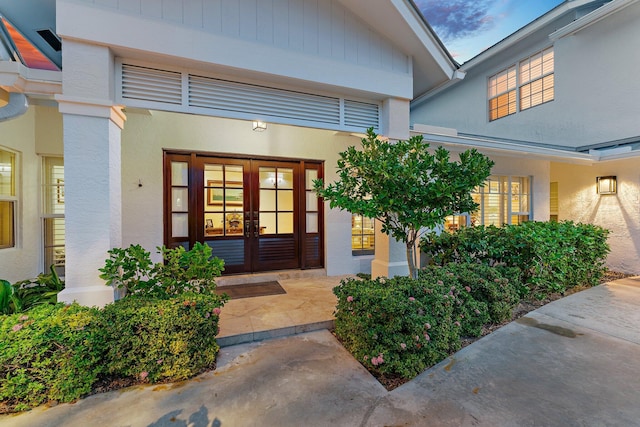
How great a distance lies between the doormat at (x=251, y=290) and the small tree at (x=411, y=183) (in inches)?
89.9

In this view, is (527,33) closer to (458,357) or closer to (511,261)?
(511,261)

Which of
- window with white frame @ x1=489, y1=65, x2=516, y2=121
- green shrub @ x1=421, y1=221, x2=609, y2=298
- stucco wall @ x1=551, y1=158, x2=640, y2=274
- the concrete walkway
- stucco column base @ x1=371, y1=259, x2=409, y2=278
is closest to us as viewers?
the concrete walkway

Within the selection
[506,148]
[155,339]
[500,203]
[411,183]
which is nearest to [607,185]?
[500,203]

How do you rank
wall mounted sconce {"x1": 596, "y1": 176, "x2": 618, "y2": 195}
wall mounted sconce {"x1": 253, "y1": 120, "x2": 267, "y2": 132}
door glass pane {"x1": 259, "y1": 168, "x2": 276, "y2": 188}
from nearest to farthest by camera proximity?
wall mounted sconce {"x1": 253, "y1": 120, "x2": 267, "y2": 132} < door glass pane {"x1": 259, "y1": 168, "x2": 276, "y2": 188} < wall mounted sconce {"x1": 596, "y1": 176, "x2": 618, "y2": 195}

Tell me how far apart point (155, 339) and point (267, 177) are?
3674 millimetres

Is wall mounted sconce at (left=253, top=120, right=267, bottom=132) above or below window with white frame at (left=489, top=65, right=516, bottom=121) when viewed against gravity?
below

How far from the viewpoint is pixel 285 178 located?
18.9ft

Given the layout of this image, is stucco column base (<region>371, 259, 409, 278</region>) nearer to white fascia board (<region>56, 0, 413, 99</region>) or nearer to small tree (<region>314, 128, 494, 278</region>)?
small tree (<region>314, 128, 494, 278</region>)

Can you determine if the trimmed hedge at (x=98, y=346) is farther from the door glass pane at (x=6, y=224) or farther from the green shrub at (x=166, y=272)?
the door glass pane at (x=6, y=224)

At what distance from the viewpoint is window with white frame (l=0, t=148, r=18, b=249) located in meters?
3.82

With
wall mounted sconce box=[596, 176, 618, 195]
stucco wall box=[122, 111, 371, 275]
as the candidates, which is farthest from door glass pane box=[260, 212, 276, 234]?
wall mounted sconce box=[596, 176, 618, 195]

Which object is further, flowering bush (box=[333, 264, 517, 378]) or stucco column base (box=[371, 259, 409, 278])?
stucco column base (box=[371, 259, 409, 278])

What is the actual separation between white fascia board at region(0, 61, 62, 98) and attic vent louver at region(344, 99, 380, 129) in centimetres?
334

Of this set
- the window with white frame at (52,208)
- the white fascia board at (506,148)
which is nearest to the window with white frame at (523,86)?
A: the white fascia board at (506,148)
